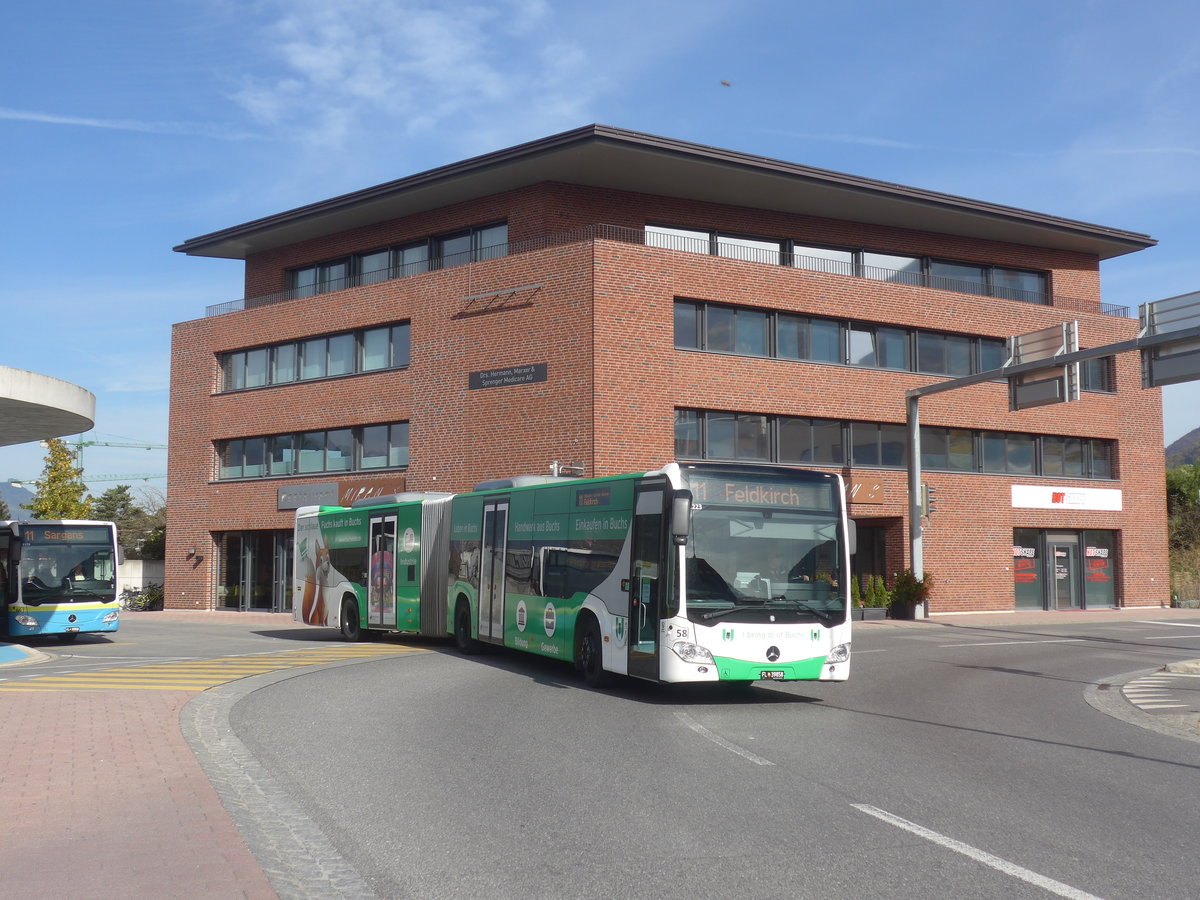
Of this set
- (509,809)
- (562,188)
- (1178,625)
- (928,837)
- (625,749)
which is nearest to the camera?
(928,837)

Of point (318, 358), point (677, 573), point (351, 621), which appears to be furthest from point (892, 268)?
point (677, 573)

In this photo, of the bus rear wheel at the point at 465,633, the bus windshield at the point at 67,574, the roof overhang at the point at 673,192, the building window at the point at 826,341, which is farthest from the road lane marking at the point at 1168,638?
the bus windshield at the point at 67,574

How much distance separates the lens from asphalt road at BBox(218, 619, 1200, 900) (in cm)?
602

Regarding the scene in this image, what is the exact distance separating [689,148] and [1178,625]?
60.2 feet

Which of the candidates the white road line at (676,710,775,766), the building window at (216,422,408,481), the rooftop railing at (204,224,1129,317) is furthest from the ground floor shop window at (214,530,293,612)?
the white road line at (676,710,775,766)

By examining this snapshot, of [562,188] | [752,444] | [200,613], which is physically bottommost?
[200,613]

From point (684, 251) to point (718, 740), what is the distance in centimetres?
2344

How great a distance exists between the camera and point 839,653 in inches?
539

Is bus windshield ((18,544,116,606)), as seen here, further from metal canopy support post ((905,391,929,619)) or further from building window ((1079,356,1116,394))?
building window ((1079,356,1116,394))

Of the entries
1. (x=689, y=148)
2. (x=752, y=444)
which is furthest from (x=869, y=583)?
(x=689, y=148)

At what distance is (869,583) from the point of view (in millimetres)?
35406

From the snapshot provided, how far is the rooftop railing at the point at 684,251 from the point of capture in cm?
3362

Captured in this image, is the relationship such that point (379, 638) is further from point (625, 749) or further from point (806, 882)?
point (806, 882)

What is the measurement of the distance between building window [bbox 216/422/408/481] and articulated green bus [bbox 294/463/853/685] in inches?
700
